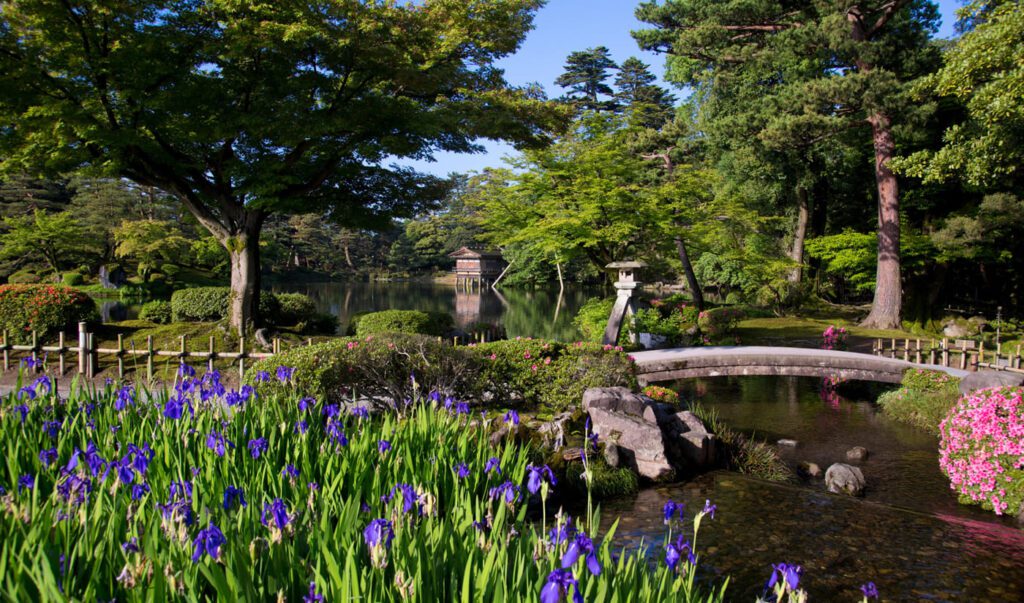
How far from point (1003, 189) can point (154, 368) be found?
25006 millimetres

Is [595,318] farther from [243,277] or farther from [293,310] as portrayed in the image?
[243,277]

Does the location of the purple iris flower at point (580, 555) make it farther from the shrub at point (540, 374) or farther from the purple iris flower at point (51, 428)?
the shrub at point (540, 374)

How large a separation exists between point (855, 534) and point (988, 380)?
16.0 ft

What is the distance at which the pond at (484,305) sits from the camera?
25.4m

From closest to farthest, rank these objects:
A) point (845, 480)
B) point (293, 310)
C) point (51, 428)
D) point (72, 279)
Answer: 1. point (51, 428)
2. point (845, 480)
3. point (293, 310)
4. point (72, 279)

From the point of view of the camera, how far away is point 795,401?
38.5ft

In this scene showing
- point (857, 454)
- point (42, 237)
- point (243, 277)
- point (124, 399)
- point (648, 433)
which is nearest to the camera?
point (124, 399)

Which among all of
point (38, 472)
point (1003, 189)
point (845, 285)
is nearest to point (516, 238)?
point (38, 472)

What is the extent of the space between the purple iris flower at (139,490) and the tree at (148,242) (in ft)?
116

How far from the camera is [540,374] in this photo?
27.4 feet

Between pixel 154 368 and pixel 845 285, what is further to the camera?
pixel 845 285

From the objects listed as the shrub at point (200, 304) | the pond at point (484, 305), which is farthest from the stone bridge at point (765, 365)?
the shrub at point (200, 304)

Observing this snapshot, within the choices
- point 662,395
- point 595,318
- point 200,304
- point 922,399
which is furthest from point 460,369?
point 200,304

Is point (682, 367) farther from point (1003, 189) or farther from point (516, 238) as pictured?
point (1003, 189)
